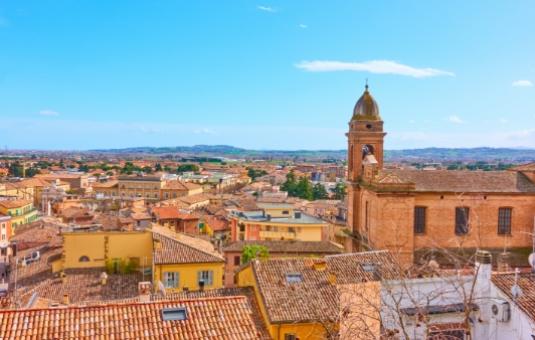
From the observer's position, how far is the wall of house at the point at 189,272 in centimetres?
2480

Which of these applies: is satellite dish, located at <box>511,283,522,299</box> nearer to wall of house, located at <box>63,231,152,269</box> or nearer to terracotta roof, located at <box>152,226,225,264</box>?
terracotta roof, located at <box>152,226,225,264</box>

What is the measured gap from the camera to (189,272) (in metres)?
25.4

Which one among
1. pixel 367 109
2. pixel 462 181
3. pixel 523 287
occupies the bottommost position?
pixel 523 287

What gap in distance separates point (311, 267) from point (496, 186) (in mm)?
16255

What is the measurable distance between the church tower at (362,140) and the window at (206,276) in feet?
39.3

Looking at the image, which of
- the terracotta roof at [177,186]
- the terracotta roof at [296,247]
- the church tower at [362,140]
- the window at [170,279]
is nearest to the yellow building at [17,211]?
the terracotta roof at [296,247]

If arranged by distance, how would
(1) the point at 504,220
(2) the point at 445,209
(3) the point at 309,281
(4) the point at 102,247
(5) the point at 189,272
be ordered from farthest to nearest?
(1) the point at 504,220
(2) the point at 445,209
(4) the point at 102,247
(5) the point at 189,272
(3) the point at 309,281

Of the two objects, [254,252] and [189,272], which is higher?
[189,272]

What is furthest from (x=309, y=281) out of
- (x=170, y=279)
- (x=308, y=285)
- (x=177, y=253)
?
(x=177, y=253)

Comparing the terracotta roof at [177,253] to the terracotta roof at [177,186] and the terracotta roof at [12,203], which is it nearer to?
the terracotta roof at [12,203]

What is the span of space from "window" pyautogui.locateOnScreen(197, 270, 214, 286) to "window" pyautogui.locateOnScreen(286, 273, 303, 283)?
785 cm

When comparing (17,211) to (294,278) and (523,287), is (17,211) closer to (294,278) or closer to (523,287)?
(294,278)

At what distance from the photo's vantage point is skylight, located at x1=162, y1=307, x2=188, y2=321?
37.5ft

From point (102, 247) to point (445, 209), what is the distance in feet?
63.4
